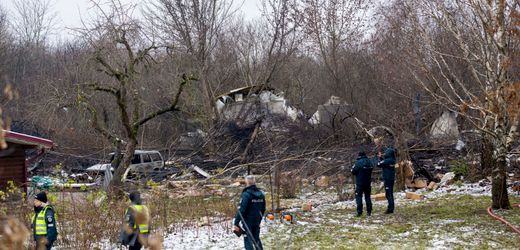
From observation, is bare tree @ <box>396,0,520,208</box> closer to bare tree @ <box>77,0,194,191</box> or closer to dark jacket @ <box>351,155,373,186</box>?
A: dark jacket @ <box>351,155,373,186</box>

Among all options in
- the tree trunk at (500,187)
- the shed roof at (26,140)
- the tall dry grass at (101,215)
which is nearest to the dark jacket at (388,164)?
the tree trunk at (500,187)

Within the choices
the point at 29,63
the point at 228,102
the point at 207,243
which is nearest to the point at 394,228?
the point at 207,243

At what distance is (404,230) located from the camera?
40.4 feet

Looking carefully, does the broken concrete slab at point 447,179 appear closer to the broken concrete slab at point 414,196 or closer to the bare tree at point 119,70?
the broken concrete slab at point 414,196

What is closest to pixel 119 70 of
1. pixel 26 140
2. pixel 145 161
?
pixel 26 140

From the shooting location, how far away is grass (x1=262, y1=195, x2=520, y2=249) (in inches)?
433

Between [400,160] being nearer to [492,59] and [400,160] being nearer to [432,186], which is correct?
[432,186]

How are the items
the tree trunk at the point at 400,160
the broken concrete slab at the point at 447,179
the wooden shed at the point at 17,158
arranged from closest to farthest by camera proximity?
the wooden shed at the point at 17,158 < the tree trunk at the point at 400,160 < the broken concrete slab at the point at 447,179

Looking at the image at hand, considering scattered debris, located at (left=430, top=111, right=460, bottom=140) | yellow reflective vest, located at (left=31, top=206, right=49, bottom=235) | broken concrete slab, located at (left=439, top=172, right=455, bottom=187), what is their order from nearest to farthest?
yellow reflective vest, located at (left=31, top=206, right=49, bottom=235)
broken concrete slab, located at (left=439, top=172, right=455, bottom=187)
scattered debris, located at (left=430, top=111, right=460, bottom=140)

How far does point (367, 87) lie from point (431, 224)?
866 inches

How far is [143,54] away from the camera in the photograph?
2017 centimetres

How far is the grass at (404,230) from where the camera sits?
1101cm

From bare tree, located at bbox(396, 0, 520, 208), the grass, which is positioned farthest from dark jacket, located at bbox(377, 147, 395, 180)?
bare tree, located at bbox(396, 0, 520, 208)

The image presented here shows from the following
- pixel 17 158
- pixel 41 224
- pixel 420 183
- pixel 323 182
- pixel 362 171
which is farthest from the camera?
pixel 323 182
